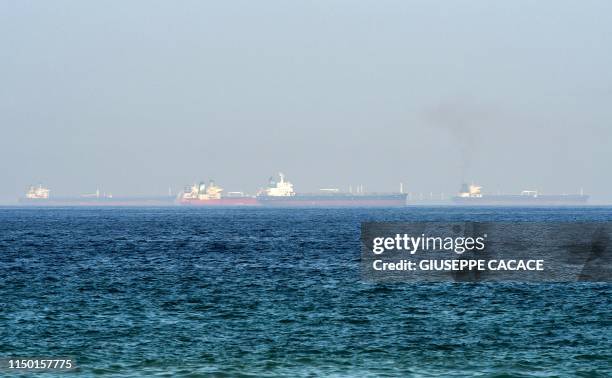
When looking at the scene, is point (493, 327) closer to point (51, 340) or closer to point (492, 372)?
point (492, 372)

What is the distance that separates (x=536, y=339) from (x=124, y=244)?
60483 mm

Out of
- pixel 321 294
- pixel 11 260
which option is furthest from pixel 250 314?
pixel 11 260

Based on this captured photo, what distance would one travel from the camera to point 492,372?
913 inches

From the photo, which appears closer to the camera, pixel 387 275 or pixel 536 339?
pixel 536 339

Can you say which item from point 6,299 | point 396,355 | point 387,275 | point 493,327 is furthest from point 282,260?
point 396,355

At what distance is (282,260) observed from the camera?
202 ft

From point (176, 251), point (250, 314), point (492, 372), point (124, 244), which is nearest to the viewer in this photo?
point (492, 372)

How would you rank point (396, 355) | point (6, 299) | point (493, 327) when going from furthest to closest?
point (6, 299) → point (493, 327) → point (396, 355)

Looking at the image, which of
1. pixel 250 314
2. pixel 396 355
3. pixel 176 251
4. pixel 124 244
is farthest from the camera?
pixel 124 244

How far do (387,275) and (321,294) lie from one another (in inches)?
427

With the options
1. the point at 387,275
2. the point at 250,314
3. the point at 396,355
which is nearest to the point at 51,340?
the point at 250,314

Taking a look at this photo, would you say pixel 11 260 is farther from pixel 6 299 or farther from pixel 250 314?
pixel 250 314

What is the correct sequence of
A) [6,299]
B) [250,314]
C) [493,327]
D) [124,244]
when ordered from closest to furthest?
1. [493,327]
2. [250,314]
3. [6,299]
4. [124,244]

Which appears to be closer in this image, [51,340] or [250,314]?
[51,340]
